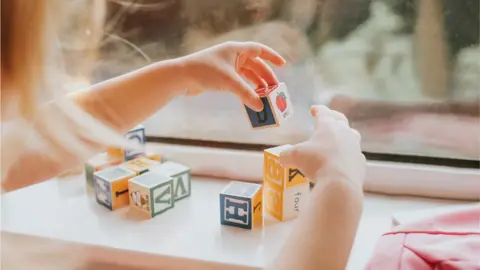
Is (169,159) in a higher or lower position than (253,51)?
lower

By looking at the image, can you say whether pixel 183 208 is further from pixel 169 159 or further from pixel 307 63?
pixel 307 63

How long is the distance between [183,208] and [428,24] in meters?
0.52

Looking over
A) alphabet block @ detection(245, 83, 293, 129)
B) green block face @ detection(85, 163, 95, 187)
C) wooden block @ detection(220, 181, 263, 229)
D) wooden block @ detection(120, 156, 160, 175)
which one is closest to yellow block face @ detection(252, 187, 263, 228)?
wooden block @ detection(220, 181, 263, 229)

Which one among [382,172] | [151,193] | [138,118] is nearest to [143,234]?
[151,193]

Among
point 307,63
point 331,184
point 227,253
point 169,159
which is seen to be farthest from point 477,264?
point 169,159

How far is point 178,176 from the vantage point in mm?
990

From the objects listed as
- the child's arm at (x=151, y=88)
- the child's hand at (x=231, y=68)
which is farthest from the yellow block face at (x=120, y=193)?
the child's hand at (x=231, y=68)

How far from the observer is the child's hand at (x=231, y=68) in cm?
82

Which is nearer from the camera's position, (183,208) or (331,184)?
(331,184)

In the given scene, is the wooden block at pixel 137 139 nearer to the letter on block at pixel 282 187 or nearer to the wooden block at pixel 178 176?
the wooden block at pixel 178 176

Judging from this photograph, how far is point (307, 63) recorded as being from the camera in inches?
39.5

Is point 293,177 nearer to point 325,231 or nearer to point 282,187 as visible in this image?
point 282,187

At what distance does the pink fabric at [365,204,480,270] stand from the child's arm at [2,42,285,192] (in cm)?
27

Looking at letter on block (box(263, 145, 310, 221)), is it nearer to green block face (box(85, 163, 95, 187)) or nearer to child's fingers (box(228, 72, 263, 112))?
child's fingers (box(228, 72, 263, 112))
